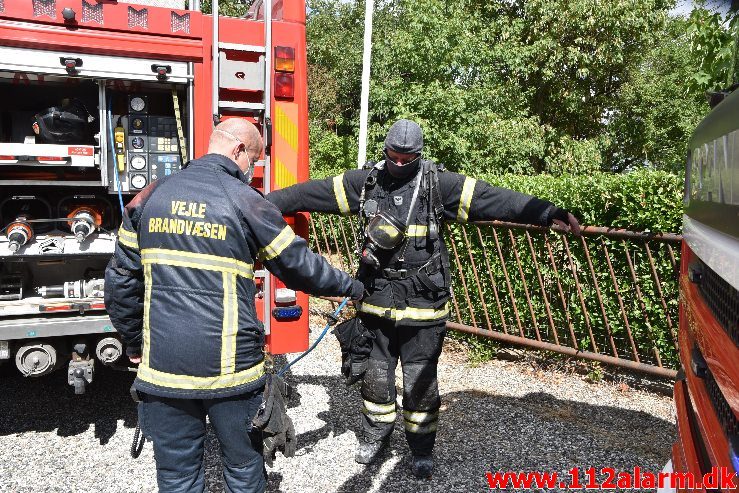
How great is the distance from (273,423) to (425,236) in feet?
4.77

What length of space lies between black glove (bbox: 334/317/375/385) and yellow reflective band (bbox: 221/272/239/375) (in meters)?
1.25

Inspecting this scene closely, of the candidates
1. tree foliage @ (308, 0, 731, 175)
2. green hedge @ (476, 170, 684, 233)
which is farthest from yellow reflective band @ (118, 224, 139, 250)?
tree foliage @ (308, 0, 731, 175)

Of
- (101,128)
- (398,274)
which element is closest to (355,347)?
(398,274)

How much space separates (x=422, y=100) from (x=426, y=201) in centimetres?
930

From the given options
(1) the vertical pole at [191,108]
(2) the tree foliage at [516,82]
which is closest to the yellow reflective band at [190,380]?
(1) the vertical pole at [191,108]

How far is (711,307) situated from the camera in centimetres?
150

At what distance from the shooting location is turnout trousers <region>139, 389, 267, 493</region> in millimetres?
2316

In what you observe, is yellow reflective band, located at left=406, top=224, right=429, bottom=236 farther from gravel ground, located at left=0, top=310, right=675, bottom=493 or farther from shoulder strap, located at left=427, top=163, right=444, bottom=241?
gravel ground, located at left=0, top=310, right=675, bottom=493

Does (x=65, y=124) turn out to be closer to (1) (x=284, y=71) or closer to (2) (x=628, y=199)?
(1) (x=284, y=71)

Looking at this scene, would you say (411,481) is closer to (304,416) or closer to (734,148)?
(304,416)

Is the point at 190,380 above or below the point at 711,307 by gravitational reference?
below

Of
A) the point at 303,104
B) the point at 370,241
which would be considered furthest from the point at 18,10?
the point at 370,241

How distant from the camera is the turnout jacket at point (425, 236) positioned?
3385 millimetres

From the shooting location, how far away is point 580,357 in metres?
4.74
